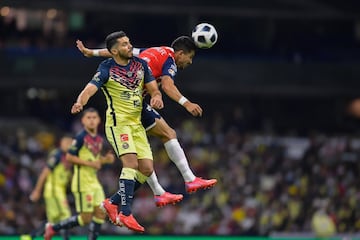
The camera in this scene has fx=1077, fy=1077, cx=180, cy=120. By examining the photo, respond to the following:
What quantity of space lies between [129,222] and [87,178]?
409cm

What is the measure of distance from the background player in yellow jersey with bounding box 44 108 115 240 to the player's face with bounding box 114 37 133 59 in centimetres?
364

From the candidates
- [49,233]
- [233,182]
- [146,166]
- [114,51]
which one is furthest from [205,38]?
[233,182]

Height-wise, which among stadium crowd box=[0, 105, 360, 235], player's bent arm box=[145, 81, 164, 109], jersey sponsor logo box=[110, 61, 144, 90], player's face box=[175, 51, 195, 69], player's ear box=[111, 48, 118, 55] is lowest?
stadium crowd box=[0, 105, 360, 235]

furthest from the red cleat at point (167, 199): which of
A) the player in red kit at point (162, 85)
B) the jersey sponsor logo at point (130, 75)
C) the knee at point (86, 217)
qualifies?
the knee at point (86, 217)

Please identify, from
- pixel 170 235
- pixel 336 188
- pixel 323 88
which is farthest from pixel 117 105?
pixel 323 88

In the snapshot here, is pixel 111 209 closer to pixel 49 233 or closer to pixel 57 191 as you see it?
pixel 49 233

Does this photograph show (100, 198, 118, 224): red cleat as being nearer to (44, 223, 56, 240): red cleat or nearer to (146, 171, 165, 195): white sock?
(146, 171, 165, 195): white sock

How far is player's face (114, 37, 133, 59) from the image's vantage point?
1349cm

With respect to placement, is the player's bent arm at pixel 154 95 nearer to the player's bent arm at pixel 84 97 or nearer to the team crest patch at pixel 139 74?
the team crest patch at pixel 139 74

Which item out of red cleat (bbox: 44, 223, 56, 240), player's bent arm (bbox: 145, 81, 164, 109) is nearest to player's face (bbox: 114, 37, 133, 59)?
player's bent arm (bbox: 145, 81, 164, 109)

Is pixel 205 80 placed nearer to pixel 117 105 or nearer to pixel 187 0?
pixel 187 0

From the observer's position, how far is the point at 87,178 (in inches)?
686

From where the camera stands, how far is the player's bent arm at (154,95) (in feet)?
43.1

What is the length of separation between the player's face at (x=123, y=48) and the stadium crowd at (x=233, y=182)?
439 inches
